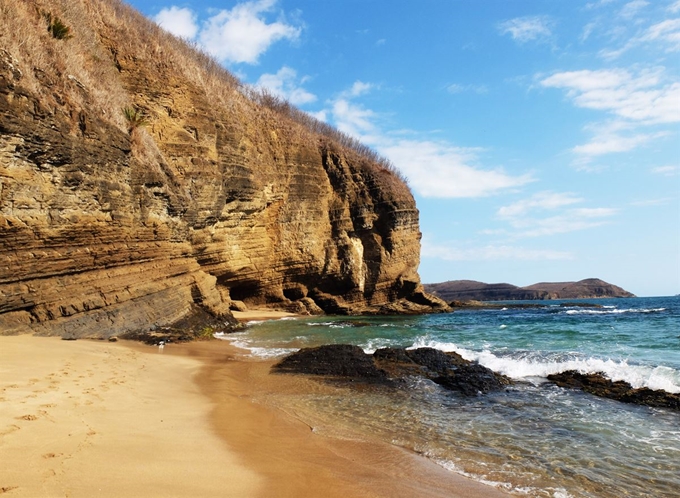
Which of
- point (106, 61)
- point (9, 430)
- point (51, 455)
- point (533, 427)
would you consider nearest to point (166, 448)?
point (51, 455)

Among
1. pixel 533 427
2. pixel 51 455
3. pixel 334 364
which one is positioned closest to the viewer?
pixel 51 455

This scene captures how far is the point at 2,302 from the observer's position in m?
10.6

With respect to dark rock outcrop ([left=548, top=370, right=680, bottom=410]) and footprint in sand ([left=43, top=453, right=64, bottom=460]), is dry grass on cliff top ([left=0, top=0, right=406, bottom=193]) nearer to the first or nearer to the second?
footprint in sand ([left=43, top=453, right=64, bottom=460])

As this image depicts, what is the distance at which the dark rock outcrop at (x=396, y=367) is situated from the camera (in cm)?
877

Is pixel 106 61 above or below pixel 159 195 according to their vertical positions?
above

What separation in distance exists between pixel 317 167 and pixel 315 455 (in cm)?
3033

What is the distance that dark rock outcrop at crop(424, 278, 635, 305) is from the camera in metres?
115

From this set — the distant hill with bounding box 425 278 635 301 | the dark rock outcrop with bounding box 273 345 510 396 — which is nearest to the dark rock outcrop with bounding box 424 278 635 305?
the distant hill with bounding box 425 278 635 301

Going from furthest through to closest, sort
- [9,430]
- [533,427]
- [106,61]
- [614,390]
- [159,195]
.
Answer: [106,61]
[159,195]
[614,390]
[533,427]
[9,430]

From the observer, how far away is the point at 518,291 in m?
118

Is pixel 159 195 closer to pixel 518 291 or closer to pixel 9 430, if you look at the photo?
pixel 9 430

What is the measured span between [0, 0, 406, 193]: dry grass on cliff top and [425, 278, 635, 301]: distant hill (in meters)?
86.6

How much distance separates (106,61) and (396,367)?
786 inches

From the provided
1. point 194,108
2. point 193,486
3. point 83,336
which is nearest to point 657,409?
point 193,486
